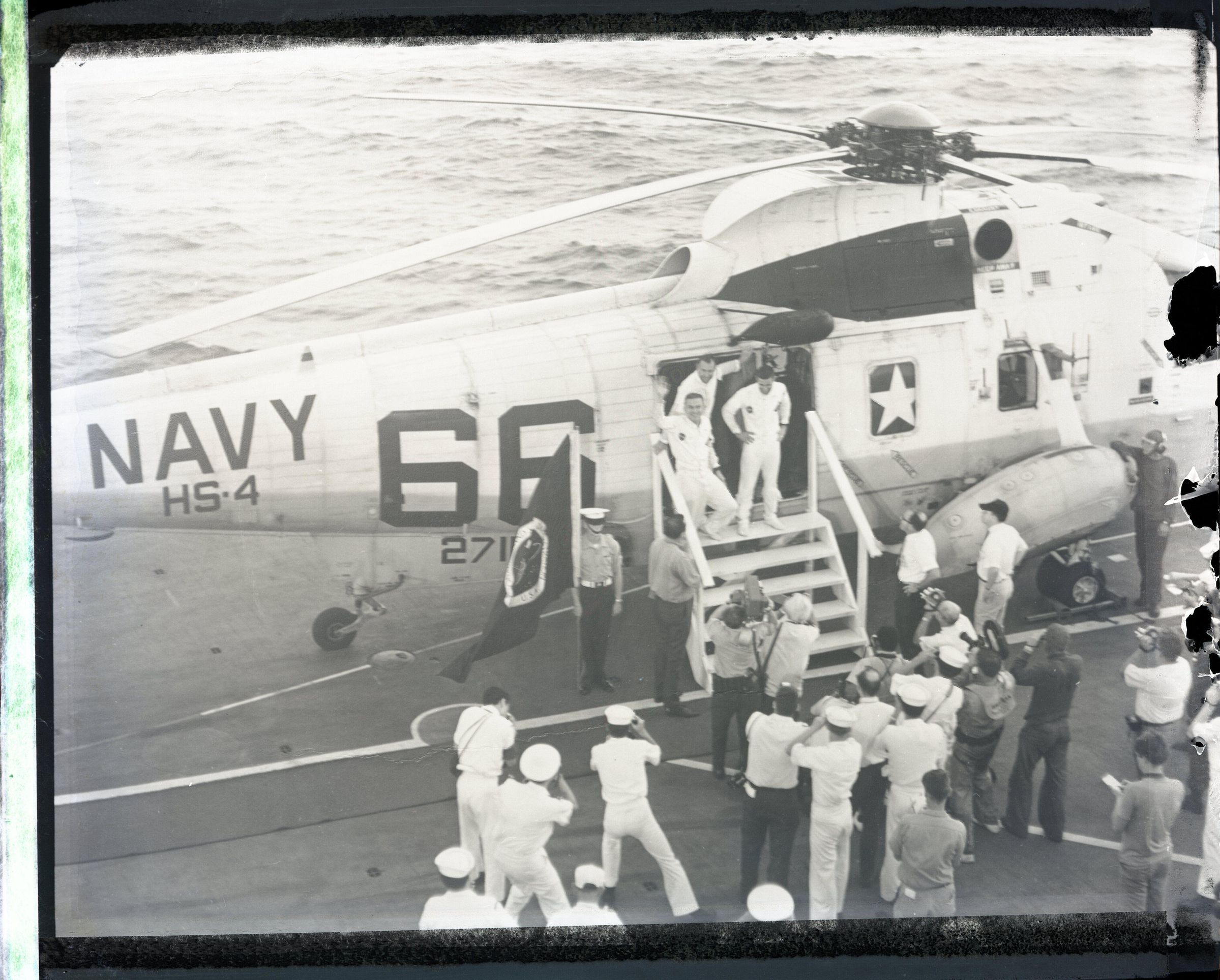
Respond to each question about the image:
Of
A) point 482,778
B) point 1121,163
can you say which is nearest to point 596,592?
point 482,778

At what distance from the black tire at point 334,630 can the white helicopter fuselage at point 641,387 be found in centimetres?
15

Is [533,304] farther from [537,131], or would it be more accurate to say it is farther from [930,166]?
[930,166]

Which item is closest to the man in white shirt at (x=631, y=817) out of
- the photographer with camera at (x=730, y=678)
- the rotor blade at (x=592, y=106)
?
the photographer with camera at (x=730, y=678)

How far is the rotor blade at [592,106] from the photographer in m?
3.40

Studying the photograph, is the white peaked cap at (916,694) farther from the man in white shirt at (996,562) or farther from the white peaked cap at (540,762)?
the white peaked cap at (540,762)

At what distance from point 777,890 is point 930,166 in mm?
2818

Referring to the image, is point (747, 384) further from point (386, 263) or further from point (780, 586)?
point (386, 263)

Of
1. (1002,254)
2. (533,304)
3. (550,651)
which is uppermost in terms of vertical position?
(1002,254)

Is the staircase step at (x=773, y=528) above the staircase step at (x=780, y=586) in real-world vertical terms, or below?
above

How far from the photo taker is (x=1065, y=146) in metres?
3.44

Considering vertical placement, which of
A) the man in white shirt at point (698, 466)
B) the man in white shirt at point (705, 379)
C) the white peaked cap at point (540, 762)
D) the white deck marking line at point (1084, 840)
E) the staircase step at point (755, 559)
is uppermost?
the man in white shirt at point (705, 379)

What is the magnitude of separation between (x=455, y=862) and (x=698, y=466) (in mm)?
1728

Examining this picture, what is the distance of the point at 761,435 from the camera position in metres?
3.41

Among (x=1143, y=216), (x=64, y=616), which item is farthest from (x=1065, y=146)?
(x=64, y=616)
